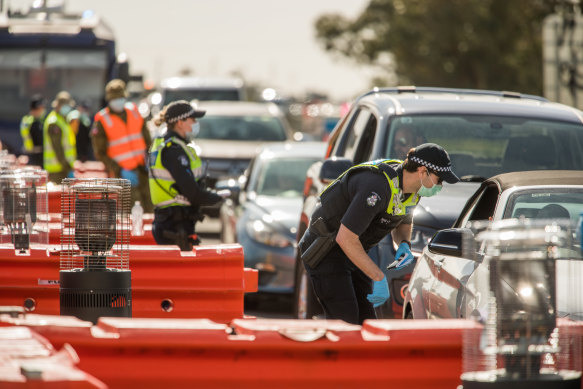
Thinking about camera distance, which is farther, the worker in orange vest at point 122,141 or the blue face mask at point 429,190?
the worker in orange vest at point 122,141

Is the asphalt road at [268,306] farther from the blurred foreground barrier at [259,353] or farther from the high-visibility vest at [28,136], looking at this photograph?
the high-visibility vest at [28,136]

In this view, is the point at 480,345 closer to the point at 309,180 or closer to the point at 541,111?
the point at 541,111

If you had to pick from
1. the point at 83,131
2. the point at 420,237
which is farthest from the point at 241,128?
the point at 420,237

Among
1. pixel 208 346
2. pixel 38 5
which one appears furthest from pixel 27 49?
pixel 208 346

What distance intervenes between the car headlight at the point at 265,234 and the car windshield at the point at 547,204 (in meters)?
4.93

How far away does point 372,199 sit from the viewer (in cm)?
677

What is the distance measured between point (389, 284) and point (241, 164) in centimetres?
1176

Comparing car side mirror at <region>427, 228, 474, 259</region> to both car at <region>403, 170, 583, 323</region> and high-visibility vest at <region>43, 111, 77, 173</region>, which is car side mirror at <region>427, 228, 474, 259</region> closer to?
car at <region>403, 170, 583, 323</region>

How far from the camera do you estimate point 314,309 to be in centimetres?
912

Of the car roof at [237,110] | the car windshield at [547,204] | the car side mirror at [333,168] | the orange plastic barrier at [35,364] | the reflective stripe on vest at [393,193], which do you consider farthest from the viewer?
the car roof at [237,110]

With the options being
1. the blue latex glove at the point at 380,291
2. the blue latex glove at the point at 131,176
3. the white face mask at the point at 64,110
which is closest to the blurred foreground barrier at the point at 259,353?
the blue latex glove at the point at 380,291

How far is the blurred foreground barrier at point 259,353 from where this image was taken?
4762 mm

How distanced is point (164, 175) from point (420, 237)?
2333mm

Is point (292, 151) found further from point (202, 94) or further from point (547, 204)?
point (202, 94)
